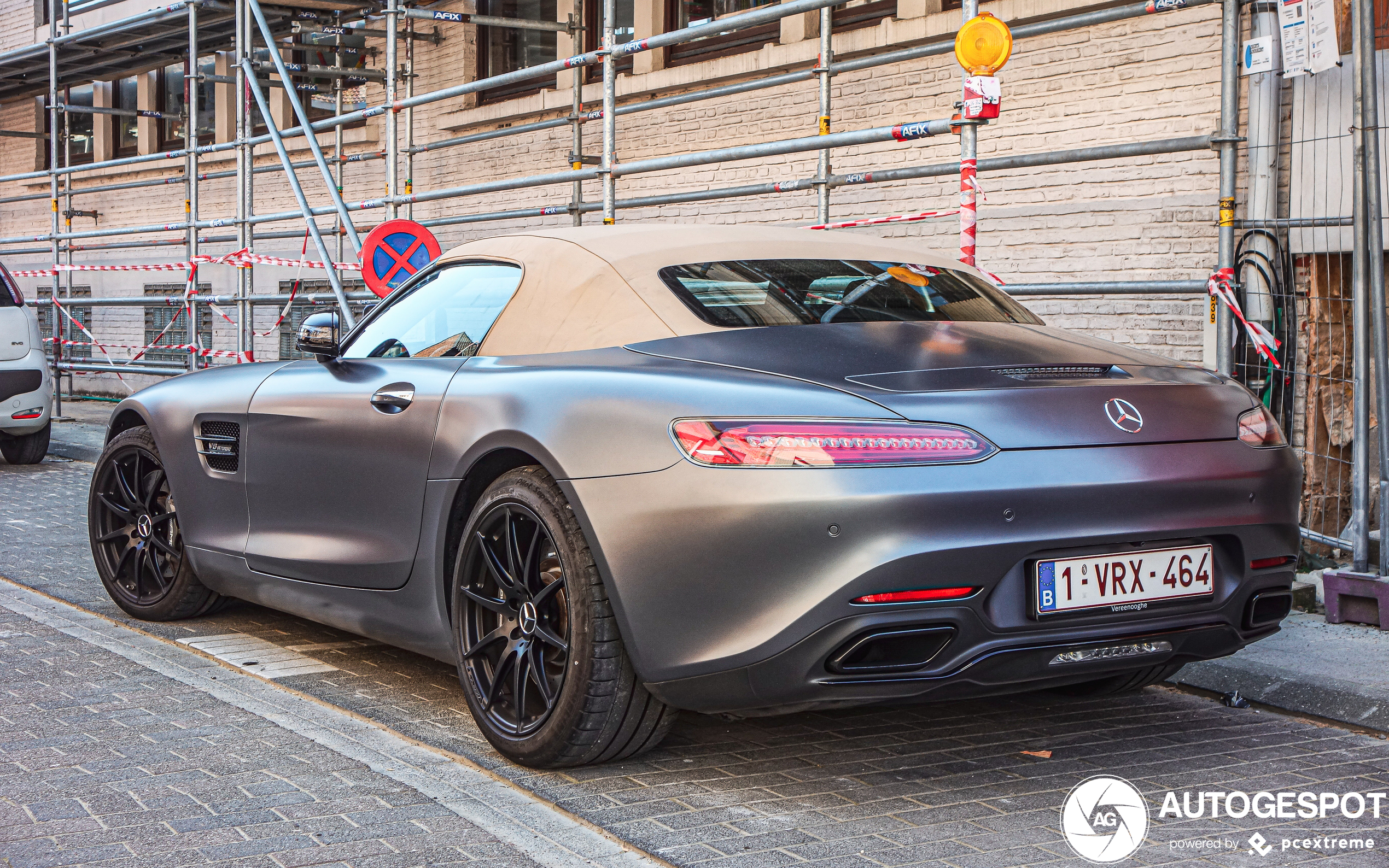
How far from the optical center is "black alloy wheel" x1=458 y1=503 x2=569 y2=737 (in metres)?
3.87

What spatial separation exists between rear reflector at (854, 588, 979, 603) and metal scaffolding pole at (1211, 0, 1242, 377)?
3.39m

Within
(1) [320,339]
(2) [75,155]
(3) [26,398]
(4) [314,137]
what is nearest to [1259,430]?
(1) [320,339]

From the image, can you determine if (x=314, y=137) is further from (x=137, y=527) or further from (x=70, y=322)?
(x=70, y=322)

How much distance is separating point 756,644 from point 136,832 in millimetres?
1418

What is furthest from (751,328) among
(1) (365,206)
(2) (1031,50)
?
(1) (365,206)

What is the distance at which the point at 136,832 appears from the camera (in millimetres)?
3398

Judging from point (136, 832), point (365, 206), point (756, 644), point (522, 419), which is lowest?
point (136, 832)

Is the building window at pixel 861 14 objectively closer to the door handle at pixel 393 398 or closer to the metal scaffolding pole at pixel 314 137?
the metal scaffolding pole at pixel 314 137

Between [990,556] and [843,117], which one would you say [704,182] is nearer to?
[843,117]

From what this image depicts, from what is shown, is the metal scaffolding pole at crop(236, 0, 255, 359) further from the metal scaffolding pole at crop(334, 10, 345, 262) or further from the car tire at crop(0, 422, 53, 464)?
the car tire at crop(0, 422, 53, 464)

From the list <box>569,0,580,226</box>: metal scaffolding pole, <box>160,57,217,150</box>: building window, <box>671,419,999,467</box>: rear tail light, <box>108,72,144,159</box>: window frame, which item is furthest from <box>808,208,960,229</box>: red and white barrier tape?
<box>108,72,144,159</box>: window frame

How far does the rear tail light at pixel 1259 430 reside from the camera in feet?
12.5

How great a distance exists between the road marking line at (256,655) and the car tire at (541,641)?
3.90 ft

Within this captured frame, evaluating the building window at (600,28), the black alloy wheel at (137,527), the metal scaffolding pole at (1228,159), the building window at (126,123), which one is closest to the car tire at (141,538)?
the black alloy wheel at (137,527)
